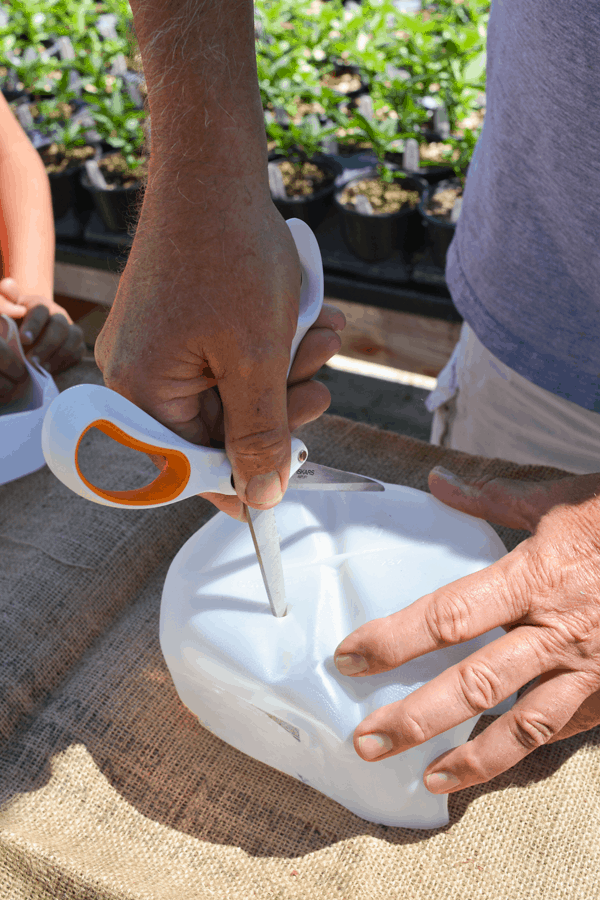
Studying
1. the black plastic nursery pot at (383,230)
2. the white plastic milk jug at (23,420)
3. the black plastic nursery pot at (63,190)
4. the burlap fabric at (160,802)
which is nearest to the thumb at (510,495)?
the burlap fabric at (160,802)

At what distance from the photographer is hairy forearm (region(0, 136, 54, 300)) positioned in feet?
3.73

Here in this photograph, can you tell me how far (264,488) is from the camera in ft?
1.75

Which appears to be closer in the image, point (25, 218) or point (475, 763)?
point (475, 763)

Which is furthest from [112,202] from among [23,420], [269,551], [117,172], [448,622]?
[448,622]

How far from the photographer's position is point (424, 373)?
58.7 inches

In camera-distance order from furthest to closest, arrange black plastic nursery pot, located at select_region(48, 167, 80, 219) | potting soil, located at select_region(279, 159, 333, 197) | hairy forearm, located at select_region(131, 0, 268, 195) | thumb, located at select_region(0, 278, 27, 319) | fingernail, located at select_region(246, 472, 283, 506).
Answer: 1. black plastic nursery pot, located at select_region(48, 167, 80, 219)
2. potting soil, located at select_region(279, 159, 333, 197)
3. thumb, located at select_region(0, 278, 27, 319)
4. fingernail, located at select_region(246, 472, 283, 506)
5. hairy forearm, located at select_region(131, 0, 268, 195)

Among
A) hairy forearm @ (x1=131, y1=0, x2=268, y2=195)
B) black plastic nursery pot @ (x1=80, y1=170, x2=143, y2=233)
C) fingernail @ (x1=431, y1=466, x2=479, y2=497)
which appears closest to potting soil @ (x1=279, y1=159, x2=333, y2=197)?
black plastic nursery pot @ (x1=80, y1=170, x2=143, y2=233)

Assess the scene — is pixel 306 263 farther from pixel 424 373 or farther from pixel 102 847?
pixel 424 373

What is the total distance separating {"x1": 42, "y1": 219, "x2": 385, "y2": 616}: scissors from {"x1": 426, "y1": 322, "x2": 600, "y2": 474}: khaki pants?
280 millimetres

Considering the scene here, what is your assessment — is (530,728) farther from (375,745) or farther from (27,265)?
(27,265)

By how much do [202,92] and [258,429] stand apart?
23 cm

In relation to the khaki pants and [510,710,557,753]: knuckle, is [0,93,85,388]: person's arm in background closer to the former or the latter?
the khaki pants

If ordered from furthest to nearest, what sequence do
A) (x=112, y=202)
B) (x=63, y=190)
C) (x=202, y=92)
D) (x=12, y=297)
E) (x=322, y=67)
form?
(x=322, y=67)
(x=63, y=190)
(x=112, y=202)
(x=12, y=297)
(x=202, y=92)

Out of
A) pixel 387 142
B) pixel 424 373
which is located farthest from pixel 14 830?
pixel 387 142
